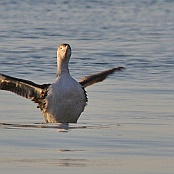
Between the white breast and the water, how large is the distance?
10.1 inches

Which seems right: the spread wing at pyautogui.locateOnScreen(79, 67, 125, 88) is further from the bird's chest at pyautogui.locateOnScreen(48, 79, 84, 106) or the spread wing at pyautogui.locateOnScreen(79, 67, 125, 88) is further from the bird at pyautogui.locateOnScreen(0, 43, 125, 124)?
the bird's chest at pyautogui.locateOnScreen(48, 79, 84, 106)

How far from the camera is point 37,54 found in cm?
1822

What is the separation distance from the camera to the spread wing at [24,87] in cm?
1184

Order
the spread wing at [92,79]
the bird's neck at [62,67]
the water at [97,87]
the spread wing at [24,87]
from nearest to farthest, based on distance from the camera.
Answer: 1. the water at [97,87]
2. the bird's neck at [62,67]
3. the spread wing at [24,87]
4. the spread wing at [92,79]

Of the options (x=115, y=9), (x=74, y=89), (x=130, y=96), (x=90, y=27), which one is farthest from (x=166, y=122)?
(x=115, y=9)

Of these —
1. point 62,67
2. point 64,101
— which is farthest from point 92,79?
point 64,101

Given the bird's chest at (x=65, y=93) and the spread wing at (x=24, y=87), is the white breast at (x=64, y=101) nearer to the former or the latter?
the bird's chest at (x=65, y=93)

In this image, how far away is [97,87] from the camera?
14078mm

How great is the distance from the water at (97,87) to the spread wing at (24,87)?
25 centimetres

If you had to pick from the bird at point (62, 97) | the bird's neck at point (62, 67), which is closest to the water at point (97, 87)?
the bird at point (62, 97)

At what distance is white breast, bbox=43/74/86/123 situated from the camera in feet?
37.2

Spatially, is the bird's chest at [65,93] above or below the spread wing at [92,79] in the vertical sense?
below

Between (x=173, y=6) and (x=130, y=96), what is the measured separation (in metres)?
16.4

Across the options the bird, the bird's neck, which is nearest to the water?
the bird
